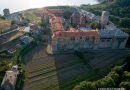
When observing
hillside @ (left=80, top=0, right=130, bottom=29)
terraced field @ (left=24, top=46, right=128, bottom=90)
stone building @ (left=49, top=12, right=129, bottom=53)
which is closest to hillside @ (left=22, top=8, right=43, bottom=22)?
hillside @ (left=80, top=0, right=130, bottom=29)

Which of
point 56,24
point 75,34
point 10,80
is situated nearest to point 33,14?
point 56,24

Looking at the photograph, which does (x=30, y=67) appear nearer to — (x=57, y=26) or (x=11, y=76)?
(x=11, y=76)

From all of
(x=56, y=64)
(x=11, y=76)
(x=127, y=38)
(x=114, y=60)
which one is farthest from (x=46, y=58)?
(x=127, y=38)

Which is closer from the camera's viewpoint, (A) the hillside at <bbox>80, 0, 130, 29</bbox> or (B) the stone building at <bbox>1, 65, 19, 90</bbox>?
(B) the stone building at <bbox>1, 65, 19, 90</bbox>

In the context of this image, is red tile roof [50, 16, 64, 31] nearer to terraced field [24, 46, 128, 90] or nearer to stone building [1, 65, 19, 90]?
terraced field [24, 46, 128, 90]

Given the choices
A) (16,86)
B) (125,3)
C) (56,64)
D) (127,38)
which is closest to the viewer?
(16,86)

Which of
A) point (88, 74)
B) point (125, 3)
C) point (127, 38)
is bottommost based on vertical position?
point (88, 74)

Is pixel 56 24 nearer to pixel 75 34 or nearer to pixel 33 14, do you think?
pixel 75 34

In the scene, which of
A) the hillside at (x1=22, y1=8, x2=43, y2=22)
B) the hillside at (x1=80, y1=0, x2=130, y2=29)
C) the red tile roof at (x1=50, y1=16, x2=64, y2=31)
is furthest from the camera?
the hillside at (x1=22, y1=8, x2=43, y2=22)

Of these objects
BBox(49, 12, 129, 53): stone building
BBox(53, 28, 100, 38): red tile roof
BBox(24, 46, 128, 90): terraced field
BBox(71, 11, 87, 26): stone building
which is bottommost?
BBox(24, 46, 128, 90): terraced field
